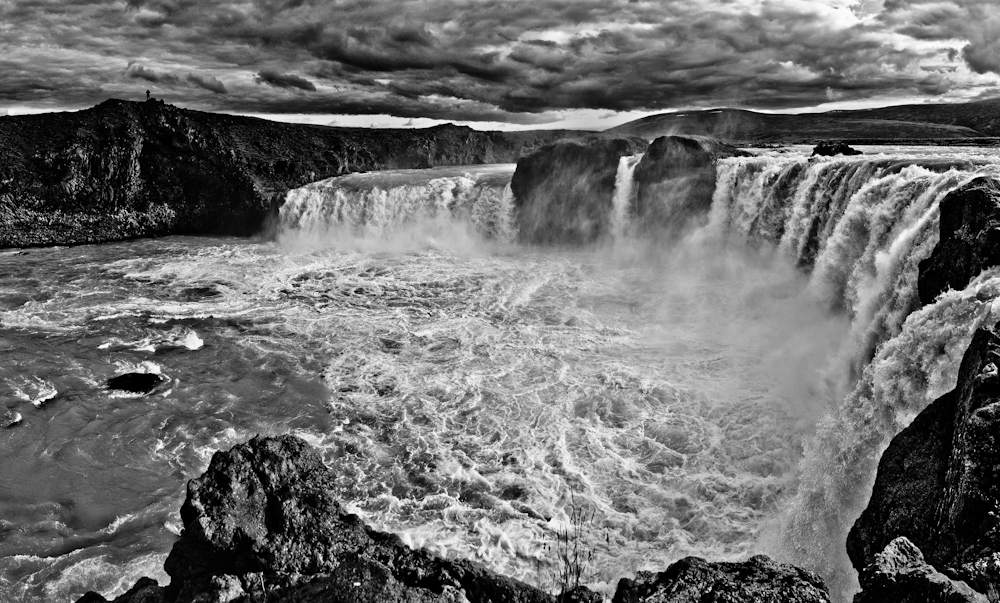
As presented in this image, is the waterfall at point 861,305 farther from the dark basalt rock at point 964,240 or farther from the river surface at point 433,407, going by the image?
the river surface at point 433,407

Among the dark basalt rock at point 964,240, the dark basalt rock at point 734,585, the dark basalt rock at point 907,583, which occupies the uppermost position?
the dark basalt rock at point 964,240

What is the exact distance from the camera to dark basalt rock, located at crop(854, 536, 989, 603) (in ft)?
14.2

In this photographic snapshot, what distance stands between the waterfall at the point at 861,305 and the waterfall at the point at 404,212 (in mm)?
16000

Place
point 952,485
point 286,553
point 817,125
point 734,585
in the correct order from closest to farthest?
1. point 734,585
2. point 952,485
3. point 286,553
4. point 817,125

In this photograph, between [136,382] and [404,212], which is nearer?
[136,382]

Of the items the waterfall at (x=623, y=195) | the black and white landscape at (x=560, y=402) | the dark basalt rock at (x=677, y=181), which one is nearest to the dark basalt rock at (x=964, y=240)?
the black and white landscape at (x=560, y=402)

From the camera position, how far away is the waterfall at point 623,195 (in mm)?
34375

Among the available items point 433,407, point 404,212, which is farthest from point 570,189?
point 433,407

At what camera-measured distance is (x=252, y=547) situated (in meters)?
6.72

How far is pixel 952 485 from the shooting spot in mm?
6250

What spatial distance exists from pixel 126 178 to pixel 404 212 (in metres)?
19.9

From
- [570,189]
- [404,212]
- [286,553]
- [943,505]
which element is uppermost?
[570,189]

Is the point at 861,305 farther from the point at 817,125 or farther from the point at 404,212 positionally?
the point at 817,125

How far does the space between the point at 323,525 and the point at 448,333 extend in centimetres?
1383
